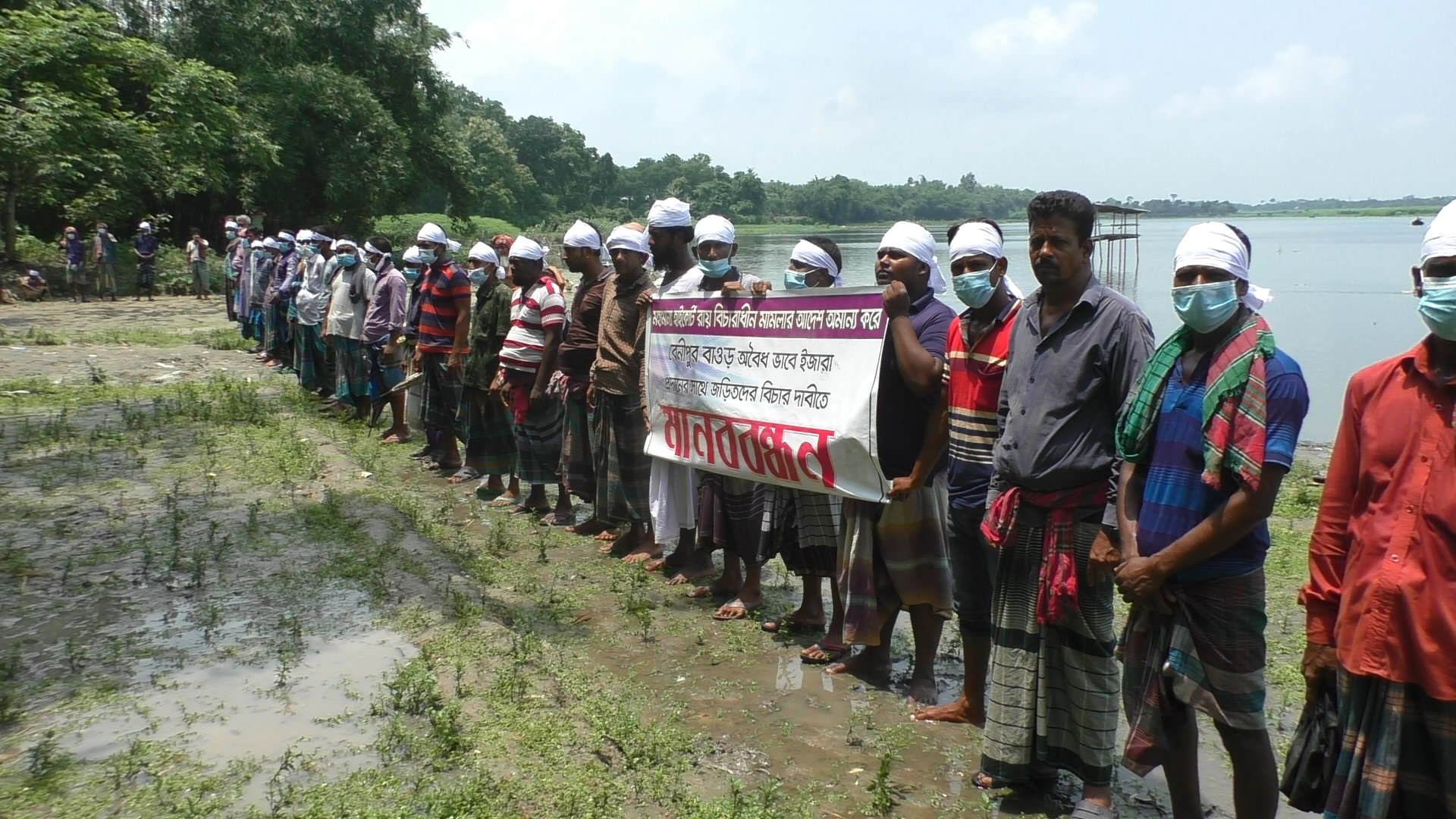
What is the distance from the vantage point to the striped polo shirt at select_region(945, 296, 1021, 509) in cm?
378

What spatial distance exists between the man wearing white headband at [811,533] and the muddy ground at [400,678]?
6.4 inches

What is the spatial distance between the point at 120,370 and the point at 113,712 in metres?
11.2

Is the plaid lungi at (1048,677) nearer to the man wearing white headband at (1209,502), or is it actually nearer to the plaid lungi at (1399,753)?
the man wearing white headband at (1209,502)

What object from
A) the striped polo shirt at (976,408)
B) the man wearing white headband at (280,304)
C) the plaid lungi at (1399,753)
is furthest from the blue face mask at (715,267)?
the man wearing white headband at (280,304)

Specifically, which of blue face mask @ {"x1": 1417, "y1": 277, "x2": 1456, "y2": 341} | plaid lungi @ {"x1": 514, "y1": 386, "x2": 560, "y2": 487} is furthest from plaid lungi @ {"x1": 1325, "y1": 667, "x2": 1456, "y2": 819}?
plaid lungi @ {"x1": 514, "y1": 386, "x2": 560, "y2": 487}

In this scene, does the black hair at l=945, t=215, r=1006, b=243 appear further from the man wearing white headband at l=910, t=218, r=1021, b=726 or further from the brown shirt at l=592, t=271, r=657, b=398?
the brown shirt at l=592, t=271, r=657, b=398

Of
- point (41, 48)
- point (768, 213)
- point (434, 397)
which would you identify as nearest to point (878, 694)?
point (434, 397)

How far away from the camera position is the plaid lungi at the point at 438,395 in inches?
332

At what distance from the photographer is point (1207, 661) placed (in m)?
2.92

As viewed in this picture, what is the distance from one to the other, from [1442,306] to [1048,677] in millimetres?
1641

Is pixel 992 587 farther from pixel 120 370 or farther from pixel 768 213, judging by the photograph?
Answer: pixel 768 213

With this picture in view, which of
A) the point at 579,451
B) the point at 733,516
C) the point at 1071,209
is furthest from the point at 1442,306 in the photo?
the point at 579,451

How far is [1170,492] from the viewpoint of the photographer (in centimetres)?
296

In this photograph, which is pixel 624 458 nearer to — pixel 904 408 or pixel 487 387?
pixel 487 387
